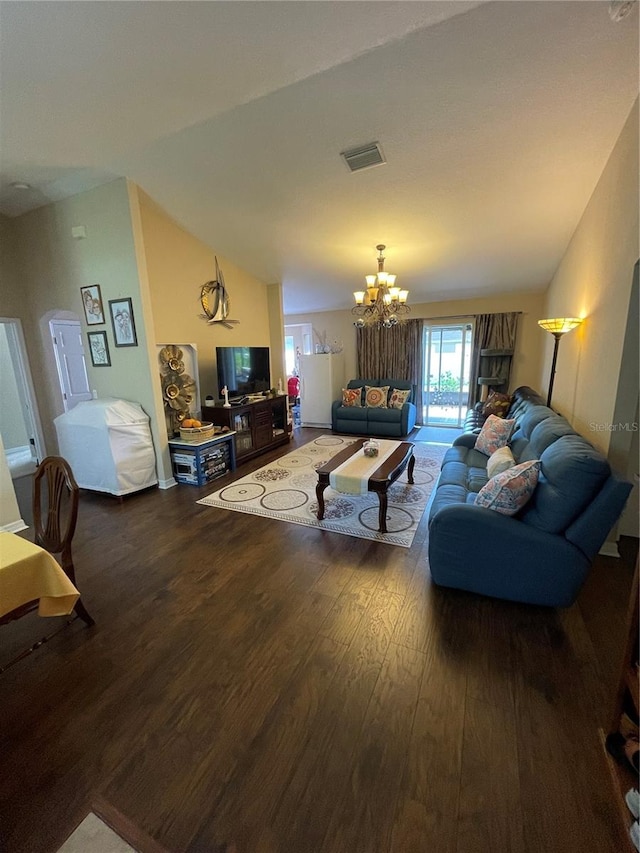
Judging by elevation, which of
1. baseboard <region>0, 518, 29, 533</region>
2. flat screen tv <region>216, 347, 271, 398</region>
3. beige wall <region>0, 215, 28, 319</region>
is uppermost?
beige wall <region>0, 215, 28, 319</region>

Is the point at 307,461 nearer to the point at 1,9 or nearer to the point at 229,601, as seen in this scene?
the point at 229,601

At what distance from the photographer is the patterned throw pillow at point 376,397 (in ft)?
20.5

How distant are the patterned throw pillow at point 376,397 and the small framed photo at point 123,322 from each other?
3.90m

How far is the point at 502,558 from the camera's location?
1.92 metres

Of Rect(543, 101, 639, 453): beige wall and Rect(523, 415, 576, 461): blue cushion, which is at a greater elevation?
Rect(543, 101, 639, 453): beige wall

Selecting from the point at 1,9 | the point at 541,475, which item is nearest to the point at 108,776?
the point at 541,475

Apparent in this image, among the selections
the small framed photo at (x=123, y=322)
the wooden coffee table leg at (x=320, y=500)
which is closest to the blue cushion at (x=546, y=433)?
the wooden coffee table leg at (x=320, y=500)

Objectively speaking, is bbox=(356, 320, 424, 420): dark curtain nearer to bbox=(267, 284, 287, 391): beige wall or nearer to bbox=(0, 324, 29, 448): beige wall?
bbox=(267, 284, 287, 391): beige wall

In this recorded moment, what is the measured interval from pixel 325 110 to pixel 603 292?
249 cm

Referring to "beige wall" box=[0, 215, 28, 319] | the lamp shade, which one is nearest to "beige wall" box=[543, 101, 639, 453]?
the lamp shade

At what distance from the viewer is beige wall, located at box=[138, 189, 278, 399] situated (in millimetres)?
3766

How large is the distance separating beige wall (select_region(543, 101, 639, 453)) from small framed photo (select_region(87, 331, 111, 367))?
4.70m

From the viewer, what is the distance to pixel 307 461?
464 cm

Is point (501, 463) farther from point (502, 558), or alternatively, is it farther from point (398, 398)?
point (398, 398)
